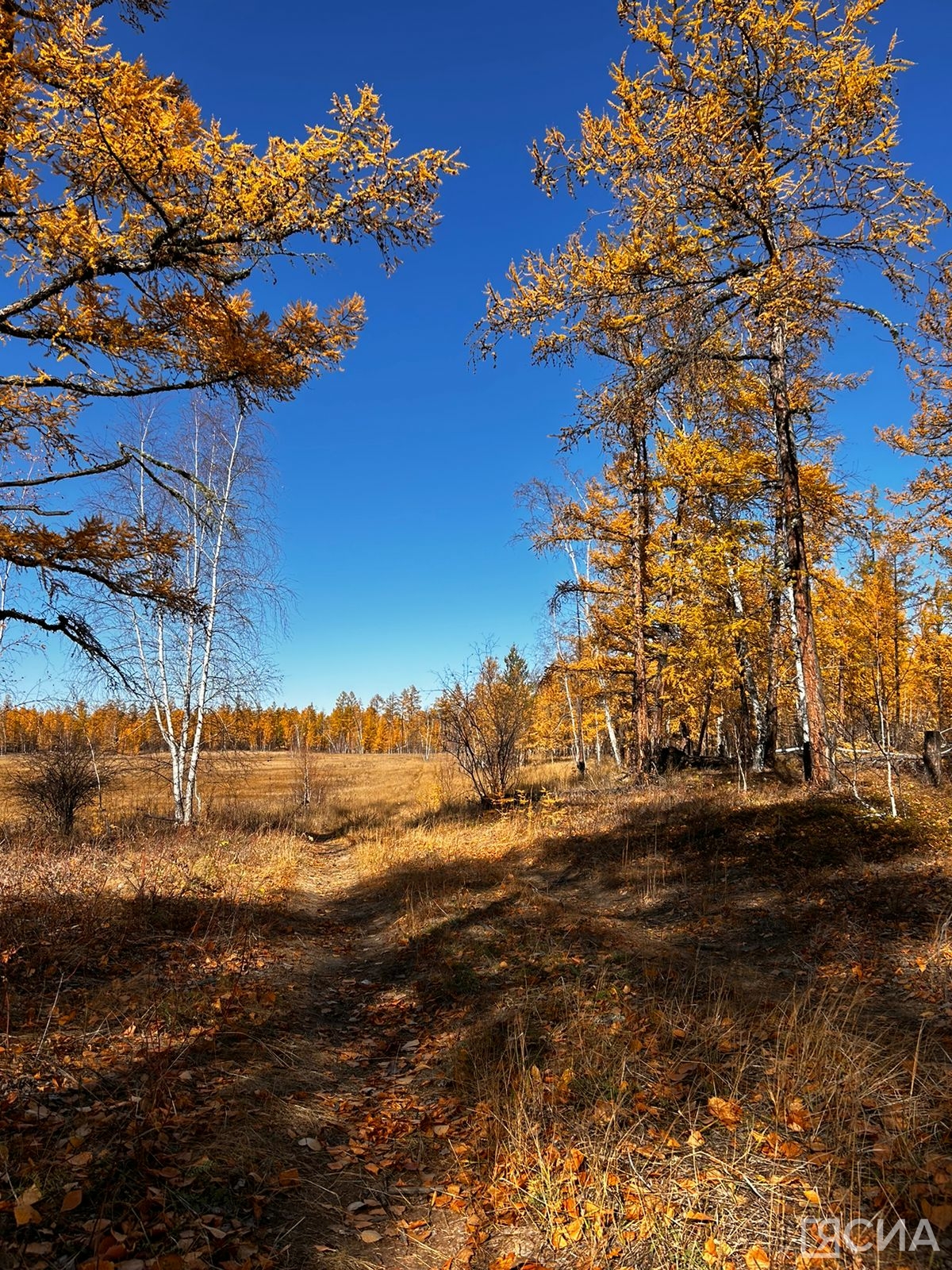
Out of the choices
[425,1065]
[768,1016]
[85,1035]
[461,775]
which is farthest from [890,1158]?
[461,775]

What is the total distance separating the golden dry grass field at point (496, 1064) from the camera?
254 cm

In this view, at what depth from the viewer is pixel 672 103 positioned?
8.04 m

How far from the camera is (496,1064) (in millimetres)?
3943

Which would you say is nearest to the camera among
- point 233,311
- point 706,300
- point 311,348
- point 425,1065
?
point 425,1065

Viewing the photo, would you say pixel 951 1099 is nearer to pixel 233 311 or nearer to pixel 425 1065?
pixel 425 1065

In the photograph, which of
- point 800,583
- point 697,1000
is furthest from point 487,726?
point 697,1000

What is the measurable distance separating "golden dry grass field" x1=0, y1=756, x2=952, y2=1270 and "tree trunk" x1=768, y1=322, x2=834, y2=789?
1296 millimetres

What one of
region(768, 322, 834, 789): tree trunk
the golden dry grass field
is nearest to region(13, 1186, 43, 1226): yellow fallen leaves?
the golden dry grass field

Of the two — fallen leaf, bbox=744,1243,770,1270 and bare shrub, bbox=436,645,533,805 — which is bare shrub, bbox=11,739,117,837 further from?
fallen leaf, bbox=744,1243,770,1270

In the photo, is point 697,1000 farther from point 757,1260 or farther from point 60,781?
point 60,781

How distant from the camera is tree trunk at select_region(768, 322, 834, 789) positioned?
31.0 ft

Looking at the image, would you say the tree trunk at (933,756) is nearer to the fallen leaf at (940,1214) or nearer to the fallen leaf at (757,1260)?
the fallen leaf at (940,1214)

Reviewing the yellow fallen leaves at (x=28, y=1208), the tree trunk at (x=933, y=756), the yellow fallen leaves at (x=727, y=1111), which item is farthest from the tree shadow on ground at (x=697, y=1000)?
the tree trunk at (x=933, y=756)

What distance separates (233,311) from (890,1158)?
8.33 m
